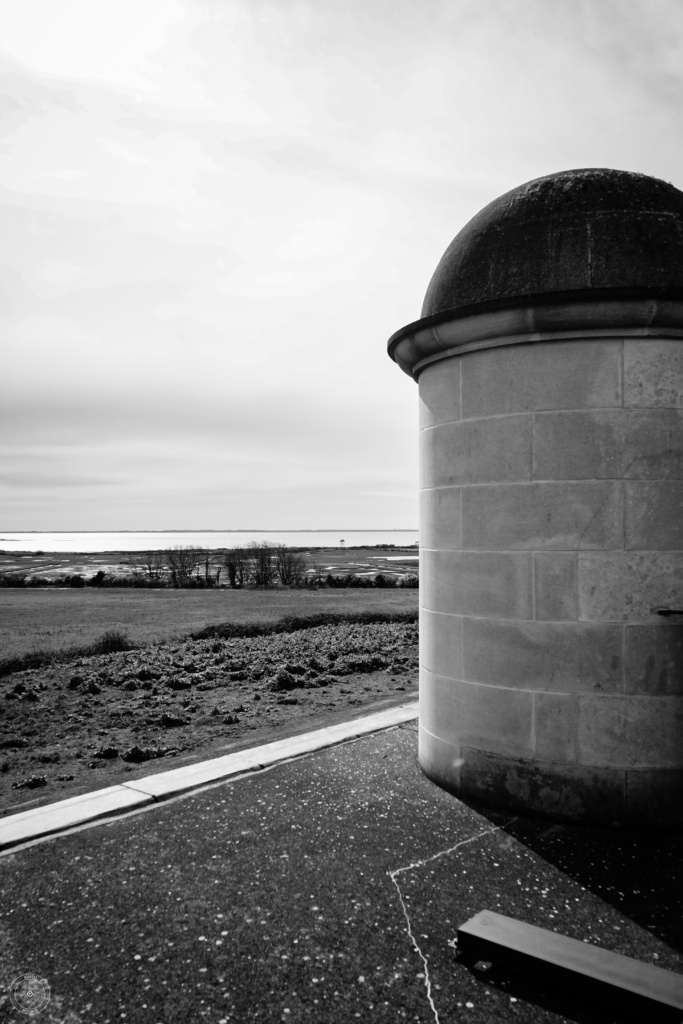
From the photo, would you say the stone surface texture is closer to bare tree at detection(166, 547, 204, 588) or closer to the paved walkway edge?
the paved walkway edge

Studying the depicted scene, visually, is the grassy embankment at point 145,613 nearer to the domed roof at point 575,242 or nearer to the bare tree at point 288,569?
the domed roof at point 575,242

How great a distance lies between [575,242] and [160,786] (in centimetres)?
631

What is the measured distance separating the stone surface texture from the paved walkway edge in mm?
2105

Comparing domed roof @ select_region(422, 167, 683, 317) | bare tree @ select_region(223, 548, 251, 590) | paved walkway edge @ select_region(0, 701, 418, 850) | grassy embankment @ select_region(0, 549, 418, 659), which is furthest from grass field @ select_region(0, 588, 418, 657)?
bare tree @ select_region(223, 548, 251, 590)

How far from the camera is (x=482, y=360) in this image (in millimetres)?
6617

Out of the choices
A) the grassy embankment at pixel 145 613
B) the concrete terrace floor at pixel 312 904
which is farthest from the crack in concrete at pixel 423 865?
the grassy embankment at pixel 145 613

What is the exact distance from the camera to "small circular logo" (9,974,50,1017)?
3.76 metres

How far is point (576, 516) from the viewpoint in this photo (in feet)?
20.1

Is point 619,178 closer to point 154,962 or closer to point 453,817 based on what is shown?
point 453,817

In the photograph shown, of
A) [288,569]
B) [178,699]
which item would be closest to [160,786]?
[178,699]

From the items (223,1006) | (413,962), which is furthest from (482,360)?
(223,1006)

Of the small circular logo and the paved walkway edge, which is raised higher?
the paved walkway edge

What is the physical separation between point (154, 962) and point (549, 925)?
7.96 ft

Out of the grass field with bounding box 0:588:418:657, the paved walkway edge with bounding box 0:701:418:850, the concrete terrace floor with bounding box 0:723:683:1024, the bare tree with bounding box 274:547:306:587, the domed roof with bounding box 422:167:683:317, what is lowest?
the grass field with bounding box 0:588:418:657
